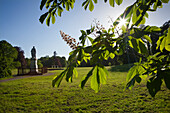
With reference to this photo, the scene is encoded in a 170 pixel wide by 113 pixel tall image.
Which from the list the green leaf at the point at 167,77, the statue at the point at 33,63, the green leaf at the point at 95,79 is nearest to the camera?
the green leaf at the point at 167,77

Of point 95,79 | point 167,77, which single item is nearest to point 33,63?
point 95,79

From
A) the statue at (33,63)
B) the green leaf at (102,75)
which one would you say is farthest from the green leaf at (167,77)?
the statue at (33,63)

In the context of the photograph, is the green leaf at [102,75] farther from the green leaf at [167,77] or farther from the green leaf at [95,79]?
the green leaf at [167,77]

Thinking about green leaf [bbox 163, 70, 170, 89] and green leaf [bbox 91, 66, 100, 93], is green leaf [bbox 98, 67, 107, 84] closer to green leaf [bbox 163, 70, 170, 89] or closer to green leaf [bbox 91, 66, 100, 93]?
green leaf [bbox 91, 66, 100, 93]

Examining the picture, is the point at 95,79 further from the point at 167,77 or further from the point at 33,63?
the point at 33,63

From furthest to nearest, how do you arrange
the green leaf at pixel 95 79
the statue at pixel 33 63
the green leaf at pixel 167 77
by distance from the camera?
the statue at pixel 33 63 → the green leaf at pixel 95 79 → the green leaf at pixel 167 77

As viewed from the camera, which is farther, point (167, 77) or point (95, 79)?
point (95, 79)

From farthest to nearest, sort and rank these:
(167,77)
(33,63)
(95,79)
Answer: (33,63) < (95,79) < (167,77)

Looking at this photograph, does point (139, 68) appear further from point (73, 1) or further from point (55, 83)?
point (73, 1)

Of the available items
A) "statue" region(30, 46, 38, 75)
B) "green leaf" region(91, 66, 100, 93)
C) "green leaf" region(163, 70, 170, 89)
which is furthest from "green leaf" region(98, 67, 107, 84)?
"statue" region(30, 46, 38, 75)

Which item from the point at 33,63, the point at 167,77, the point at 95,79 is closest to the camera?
the point at 167,77

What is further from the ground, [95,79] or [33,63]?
[33,63]

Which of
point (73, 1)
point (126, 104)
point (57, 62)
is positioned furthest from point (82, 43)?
point (57, 62)

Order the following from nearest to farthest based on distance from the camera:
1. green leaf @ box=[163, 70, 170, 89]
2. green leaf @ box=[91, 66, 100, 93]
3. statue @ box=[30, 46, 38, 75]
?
green leaf @ box=[163, 70, 170, 89], green leaf @ box=[91, 66, 100, 93], statue @ box=[30, 46, 38, 75]
